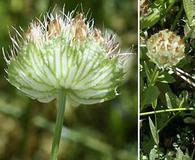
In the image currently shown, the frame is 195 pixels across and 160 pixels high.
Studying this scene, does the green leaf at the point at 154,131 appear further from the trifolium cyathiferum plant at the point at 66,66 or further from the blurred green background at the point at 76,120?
the blurred green background at the point at 76,120

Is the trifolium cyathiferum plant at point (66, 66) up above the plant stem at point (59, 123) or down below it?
above

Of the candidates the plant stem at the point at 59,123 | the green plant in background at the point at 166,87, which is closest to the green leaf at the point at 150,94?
the green plant in background at the point at 166,87

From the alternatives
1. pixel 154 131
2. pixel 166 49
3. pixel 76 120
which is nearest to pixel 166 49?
pixel 166 49

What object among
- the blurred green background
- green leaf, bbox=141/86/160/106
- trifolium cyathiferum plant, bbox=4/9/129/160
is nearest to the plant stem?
trifolium cyathiferum plant, bbox=4/9/129/160

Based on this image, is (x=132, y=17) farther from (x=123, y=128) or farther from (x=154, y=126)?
(x=154, y=126)

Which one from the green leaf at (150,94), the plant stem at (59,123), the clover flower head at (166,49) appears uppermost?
the clover flower head at (166,49)

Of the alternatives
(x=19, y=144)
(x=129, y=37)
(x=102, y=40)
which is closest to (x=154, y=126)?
(x=102, y=40)

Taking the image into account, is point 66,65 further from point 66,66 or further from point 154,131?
point 154,131

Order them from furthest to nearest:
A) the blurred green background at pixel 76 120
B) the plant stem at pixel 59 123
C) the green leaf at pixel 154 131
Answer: the blurred green background at pixel 76 120, the green leaf at pixel 154 131, the plant stem at pixel 59 123
